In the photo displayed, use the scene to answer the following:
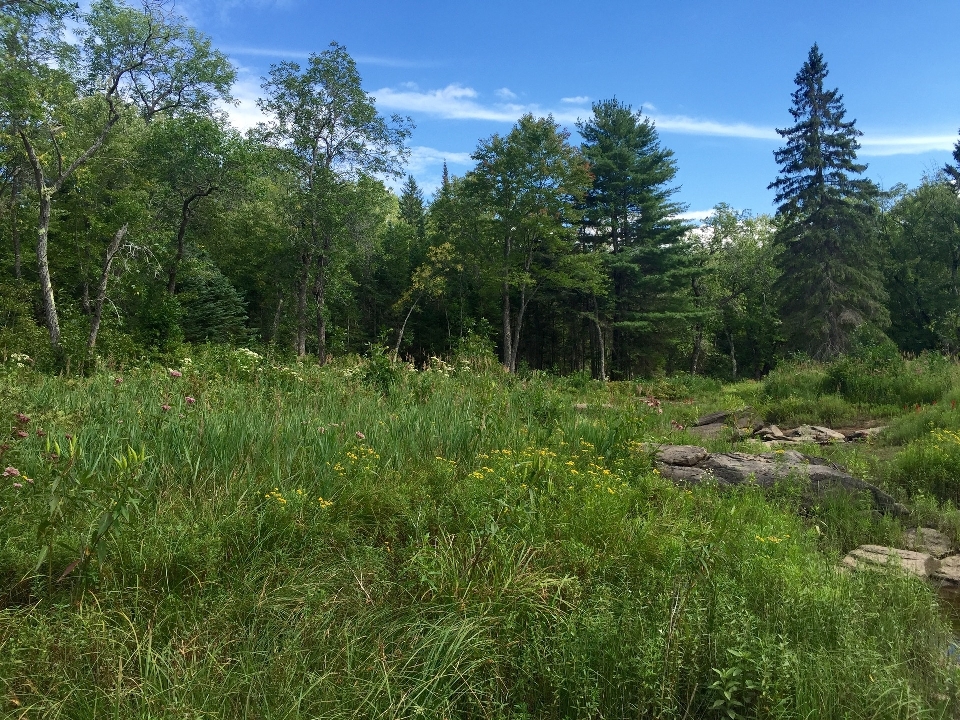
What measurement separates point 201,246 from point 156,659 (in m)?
27.2

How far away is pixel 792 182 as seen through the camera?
28844 millimetres

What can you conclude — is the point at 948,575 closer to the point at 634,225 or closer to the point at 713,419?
the point at 713,419

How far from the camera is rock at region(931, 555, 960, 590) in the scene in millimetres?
4090

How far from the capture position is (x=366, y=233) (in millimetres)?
27453

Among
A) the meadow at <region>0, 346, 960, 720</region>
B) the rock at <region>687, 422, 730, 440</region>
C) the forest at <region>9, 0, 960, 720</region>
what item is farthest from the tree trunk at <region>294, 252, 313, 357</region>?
the meadow at <region>0, 346, 960, 720</region>

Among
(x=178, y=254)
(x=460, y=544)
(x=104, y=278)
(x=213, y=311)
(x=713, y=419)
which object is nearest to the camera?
(x=460, y=544)

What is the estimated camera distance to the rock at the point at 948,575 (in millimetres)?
4090

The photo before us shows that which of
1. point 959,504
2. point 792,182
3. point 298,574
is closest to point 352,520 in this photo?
point 298,574

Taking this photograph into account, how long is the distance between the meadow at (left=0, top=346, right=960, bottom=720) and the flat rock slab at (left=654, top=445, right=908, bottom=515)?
0.44m

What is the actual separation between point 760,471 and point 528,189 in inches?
873

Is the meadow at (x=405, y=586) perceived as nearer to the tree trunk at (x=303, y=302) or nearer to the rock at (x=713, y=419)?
the rock at (x=713, y=419)

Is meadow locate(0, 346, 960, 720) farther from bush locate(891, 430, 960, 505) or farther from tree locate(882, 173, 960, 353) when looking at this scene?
tree locate(882, 173, 960, 353)

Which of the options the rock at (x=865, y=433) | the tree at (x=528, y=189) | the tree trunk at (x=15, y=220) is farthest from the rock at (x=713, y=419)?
the tree trunk at (x=15, y=220)

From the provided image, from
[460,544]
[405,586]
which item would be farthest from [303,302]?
[405,586]
